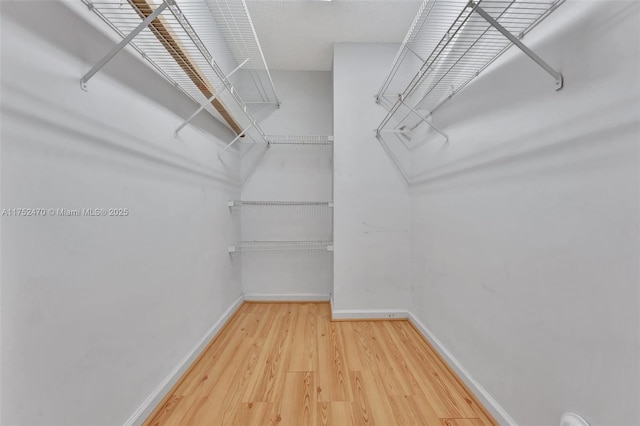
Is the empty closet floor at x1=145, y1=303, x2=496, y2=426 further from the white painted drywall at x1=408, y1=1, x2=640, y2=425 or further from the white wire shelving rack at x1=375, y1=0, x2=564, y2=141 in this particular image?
the white wire shelving rack at x1=375, y1=0, x2=564, y2=141

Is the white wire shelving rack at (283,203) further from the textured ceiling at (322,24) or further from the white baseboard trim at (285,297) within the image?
the textured ceiling at (322,24)

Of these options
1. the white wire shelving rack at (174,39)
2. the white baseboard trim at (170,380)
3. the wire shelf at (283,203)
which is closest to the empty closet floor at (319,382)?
the white baseboard trim at (170,380)

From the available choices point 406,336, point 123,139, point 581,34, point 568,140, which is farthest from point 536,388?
point 123,139

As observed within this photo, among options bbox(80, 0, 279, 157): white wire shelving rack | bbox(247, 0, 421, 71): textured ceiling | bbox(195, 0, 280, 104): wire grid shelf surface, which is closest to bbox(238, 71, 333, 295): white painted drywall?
bbox(195, 0, 280, 104): wire grid shelf surface

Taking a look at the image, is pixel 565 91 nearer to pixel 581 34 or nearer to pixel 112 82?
pixel 581 34

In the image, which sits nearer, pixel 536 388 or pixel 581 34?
pixel 581 34

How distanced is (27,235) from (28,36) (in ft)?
1.85

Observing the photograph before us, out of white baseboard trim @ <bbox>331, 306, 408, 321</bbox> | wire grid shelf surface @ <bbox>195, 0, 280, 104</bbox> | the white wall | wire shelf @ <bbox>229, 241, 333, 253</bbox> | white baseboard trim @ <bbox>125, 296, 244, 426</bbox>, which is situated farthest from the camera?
wire shelf @ <bbox>229, 241, 333, 253</bbox>

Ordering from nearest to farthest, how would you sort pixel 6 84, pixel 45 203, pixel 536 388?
1. pixel 6 84
2. pixel 45 203
3. pixel 536 388

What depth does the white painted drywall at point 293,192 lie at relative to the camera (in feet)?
8.66

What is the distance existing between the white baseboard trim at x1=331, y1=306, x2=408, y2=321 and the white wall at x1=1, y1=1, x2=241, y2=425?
1255 mm

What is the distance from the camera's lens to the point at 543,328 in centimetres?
93

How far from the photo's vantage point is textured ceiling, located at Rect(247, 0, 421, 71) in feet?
5.91

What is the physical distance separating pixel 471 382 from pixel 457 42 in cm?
173
